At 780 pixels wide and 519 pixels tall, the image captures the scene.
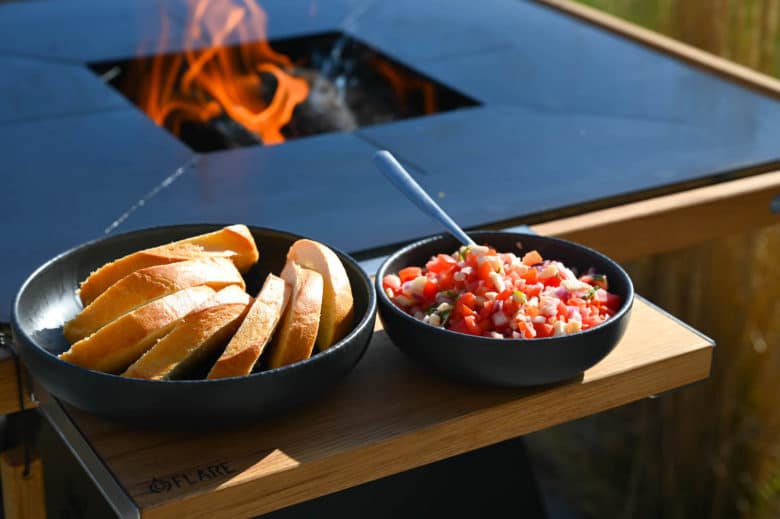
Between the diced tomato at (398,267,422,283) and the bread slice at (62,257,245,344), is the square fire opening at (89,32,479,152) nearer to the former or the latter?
the diced tomato at (398,267,422,283)

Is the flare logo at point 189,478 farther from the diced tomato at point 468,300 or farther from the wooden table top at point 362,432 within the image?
the diced tomato at point 468,300

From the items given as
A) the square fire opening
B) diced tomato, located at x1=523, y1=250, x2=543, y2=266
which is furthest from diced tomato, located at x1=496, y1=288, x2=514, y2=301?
the square fire opening

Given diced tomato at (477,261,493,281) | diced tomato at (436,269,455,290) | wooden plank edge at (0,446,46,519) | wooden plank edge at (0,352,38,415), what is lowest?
wooden plank edge at (0,446,46,519)

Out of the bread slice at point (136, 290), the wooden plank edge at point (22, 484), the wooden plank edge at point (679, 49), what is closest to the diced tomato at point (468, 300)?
the bread slice at point (136, 290)

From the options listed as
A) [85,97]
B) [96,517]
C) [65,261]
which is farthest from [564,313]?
[85,97]

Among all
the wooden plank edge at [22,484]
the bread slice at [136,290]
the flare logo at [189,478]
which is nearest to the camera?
the flare logo at [189,478]

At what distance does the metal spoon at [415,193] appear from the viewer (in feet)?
3.65

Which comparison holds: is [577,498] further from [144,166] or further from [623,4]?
[144,166]

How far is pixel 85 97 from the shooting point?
6.14 feet

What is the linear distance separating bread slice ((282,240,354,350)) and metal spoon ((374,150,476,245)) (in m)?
0.13

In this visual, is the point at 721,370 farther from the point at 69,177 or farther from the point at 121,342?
the point at 121,342

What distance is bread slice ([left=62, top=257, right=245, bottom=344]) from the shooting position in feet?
3.13

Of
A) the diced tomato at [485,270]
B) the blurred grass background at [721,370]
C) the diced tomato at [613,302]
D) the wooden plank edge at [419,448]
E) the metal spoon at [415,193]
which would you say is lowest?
the blurred grass background at [721,370]

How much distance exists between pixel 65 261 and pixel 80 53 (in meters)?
1.13
